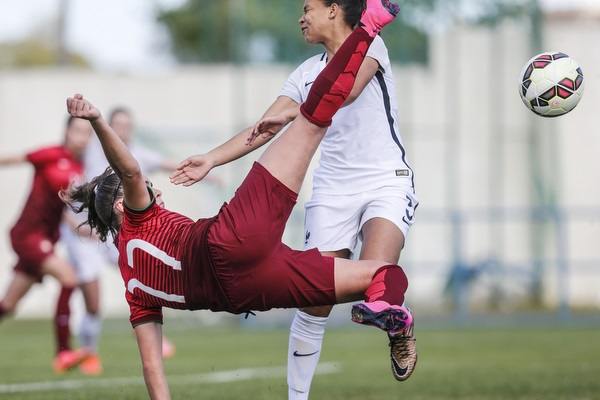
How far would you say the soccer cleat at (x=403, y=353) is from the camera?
5.49 m

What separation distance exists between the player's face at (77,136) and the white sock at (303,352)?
4.72 m

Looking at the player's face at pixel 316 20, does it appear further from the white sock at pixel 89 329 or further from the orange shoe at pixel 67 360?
the white sock at pixel 89 329

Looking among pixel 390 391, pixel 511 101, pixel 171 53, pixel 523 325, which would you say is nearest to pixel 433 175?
pixel 511 101

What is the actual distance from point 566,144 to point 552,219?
217cm

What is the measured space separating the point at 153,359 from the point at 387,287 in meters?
1.21

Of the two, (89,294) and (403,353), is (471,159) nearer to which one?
(89,294)

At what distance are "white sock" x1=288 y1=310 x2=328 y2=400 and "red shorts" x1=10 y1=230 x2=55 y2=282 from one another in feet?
15.4

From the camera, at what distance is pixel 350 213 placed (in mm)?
6250

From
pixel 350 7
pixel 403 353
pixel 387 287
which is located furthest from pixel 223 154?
pixel 403 353

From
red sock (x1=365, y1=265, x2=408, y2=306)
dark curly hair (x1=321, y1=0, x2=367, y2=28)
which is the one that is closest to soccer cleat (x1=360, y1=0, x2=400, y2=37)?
dark curly hair (x1=321, y1=0, x2=367, y2=28)

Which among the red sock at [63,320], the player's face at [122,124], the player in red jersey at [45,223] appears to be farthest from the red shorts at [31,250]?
the player's face at [122,124]

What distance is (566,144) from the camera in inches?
787

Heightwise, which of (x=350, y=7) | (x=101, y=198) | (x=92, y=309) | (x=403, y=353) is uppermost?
(x=350, y=7)

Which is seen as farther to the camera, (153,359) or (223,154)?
(223,154)
